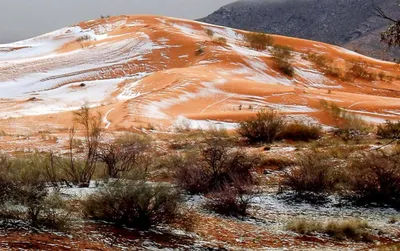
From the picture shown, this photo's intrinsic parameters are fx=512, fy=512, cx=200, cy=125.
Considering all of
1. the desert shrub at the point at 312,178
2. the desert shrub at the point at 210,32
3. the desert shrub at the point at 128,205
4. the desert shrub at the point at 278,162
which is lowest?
the desert shrub at the point at 278,162

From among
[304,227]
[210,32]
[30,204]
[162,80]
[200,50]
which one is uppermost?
[210,32]

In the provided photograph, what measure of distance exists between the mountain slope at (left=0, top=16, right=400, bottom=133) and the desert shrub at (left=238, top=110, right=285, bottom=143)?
4.40 meters

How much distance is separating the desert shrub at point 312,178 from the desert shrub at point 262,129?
6104 mm

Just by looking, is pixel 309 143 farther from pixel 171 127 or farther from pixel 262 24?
pixel 262 24

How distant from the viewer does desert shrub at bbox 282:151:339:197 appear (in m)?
13.4

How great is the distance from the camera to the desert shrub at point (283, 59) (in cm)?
4400

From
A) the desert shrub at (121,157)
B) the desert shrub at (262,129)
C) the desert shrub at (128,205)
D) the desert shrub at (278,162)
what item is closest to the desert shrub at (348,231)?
the desert shrub at (128,205)

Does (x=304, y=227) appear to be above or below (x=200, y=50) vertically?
below

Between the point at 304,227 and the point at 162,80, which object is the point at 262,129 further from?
the point at 162,80

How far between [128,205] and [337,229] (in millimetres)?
4192

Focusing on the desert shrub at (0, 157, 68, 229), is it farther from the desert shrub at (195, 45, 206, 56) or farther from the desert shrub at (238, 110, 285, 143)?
the desert shrub at (195, 45, 206, 56)

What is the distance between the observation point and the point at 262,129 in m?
20.9

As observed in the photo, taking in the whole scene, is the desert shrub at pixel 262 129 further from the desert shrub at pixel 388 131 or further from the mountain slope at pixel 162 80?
the mountain slope at pixel 162 80

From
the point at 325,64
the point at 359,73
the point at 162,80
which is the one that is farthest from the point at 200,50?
the point at 359,73
